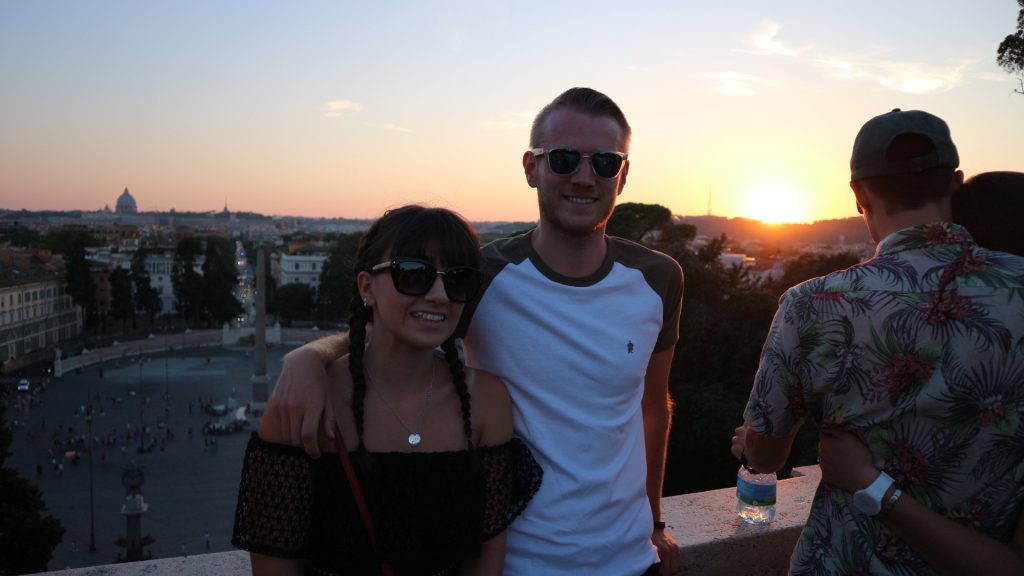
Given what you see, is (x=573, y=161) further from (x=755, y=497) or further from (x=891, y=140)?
(x=755, y=497)

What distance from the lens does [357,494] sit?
166cm

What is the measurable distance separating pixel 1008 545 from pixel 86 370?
142 feet

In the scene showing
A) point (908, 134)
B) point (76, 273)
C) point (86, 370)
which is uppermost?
point (908, 134)

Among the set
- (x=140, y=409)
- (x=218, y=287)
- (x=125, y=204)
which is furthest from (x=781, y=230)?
(x=125, y=204)

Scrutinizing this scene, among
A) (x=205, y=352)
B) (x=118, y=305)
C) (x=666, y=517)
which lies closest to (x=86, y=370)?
(x=205, y=352)

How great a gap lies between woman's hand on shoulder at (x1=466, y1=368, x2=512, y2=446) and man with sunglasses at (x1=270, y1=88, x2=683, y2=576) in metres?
0.08

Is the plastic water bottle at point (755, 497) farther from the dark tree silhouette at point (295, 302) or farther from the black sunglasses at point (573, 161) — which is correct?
the dark tree silhouette at point (295, 302)

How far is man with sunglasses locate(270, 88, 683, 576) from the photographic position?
191 cm

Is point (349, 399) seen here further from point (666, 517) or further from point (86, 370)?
point (86, 370)

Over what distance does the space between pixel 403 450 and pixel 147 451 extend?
26.1m

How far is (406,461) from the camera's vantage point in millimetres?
1729

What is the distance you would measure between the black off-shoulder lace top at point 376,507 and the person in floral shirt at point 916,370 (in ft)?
2.45

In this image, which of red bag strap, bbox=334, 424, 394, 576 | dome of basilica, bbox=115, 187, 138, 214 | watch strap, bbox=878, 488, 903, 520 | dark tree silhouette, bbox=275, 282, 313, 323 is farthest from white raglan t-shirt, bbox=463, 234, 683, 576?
dome of basilica, bbox=115, 187, 138, 214

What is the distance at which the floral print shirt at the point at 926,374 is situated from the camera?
149cm
